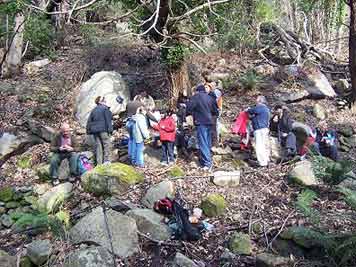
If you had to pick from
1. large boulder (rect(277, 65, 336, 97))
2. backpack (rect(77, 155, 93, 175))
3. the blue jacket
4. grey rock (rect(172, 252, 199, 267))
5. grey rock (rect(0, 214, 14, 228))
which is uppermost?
large boulder (rect(277, 65, 336, 97))

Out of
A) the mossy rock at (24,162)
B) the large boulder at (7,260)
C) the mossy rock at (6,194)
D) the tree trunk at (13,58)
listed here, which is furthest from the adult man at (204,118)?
the tree trunk at (13,58)

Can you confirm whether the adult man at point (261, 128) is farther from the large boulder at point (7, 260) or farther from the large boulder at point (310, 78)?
the large boulder at point (7, 260)

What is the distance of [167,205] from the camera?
879cm

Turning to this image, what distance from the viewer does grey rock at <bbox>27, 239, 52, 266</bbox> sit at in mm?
7715

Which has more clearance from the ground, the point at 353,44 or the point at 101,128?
the point at 353,44

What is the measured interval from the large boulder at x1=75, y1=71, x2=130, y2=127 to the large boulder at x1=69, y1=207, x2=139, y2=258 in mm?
6609

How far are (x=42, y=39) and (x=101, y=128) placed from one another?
10823mm

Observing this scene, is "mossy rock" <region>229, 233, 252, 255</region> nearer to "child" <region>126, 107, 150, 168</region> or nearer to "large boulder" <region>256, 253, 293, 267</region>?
"large boulder" <region>256, 253, 293, 267</region>

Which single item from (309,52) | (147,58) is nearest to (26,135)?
(147,58)

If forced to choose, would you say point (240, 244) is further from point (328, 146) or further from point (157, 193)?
point (328, 146)

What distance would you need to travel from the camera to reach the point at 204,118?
1063 centimetres

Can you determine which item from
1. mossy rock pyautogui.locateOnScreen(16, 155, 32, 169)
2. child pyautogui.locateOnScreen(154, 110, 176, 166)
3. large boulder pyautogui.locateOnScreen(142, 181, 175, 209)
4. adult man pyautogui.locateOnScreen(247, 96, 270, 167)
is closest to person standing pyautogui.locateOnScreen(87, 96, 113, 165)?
child pyautogui.locateOnScreen(154, 110, 176, 166)

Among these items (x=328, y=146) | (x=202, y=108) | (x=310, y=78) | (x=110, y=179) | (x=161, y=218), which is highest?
(x=310, y=78)

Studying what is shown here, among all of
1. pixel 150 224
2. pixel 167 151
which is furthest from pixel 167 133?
pixel 150 224
